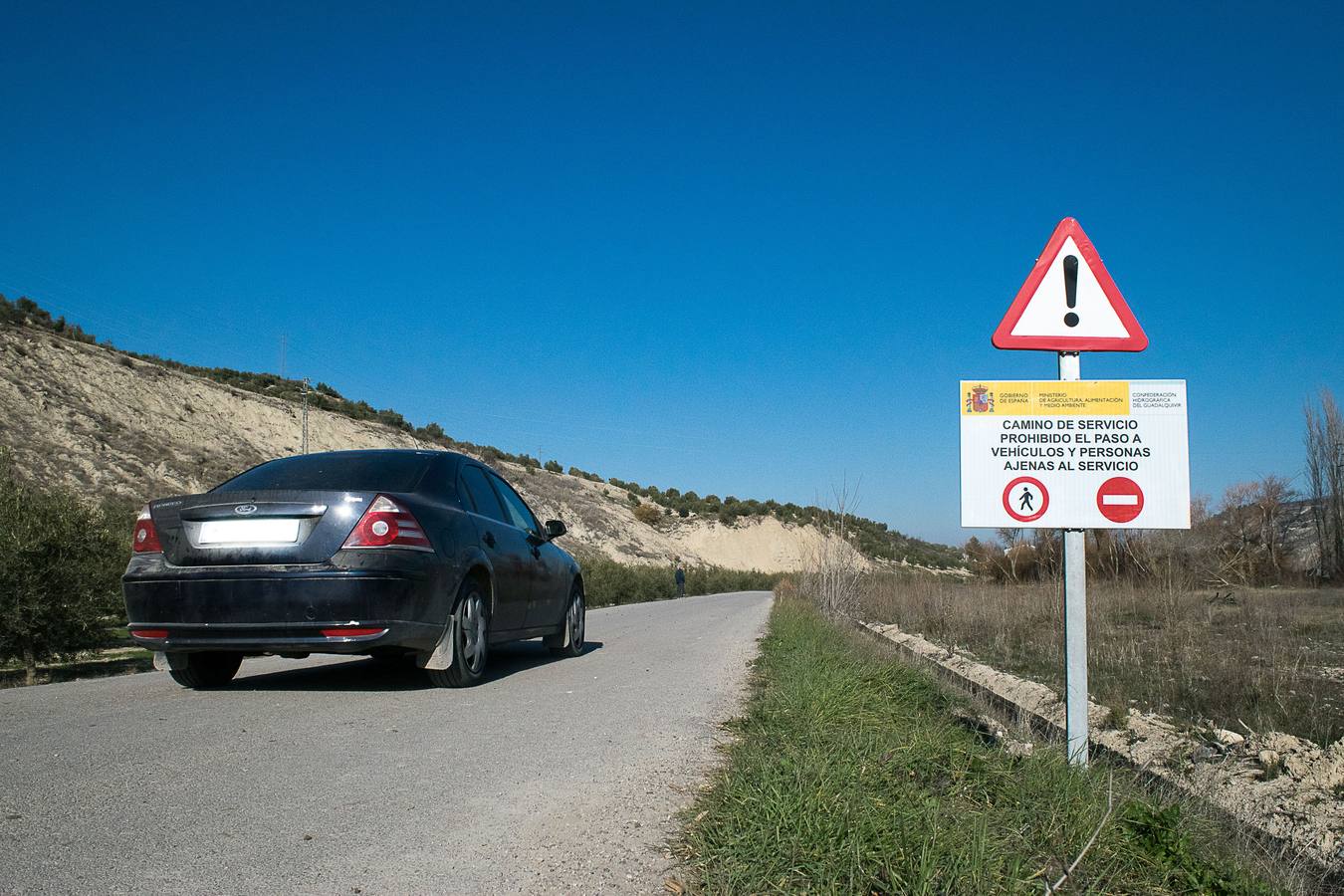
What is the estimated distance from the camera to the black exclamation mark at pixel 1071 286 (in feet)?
14.4

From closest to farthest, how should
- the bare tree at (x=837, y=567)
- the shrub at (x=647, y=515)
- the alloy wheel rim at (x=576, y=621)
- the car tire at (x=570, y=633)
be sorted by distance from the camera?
1. the car tire at (x=570, y=633)
2. the alloy wheel rim at (x=576, y=621)
3. the bare tree at (x=837, y=567)
4. the shrub at (x=647, y=515)

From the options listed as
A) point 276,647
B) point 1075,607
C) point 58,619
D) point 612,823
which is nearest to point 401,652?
point 276,647

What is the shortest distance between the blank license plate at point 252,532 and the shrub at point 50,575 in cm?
532

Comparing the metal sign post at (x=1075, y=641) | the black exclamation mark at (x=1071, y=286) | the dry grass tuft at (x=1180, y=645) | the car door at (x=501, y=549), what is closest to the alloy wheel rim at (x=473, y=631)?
the car door at (x=501, y=549)

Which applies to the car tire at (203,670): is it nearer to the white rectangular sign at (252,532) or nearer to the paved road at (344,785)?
the paved road at (344,785)

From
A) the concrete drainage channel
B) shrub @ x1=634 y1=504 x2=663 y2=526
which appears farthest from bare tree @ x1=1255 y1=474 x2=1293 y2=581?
shrub @ x1=634 y1=504 x2=663 y2=526

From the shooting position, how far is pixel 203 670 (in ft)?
20.2

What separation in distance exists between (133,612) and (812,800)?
4556mm

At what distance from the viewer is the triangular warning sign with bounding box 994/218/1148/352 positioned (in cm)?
435

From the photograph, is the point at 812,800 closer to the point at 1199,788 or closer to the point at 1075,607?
the point at 1075,607

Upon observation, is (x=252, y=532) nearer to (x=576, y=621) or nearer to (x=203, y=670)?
(x=203, y=670)

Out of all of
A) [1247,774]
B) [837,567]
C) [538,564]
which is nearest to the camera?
[1247,774]

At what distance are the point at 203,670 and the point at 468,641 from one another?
1722mm

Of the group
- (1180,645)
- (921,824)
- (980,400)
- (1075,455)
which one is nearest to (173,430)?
(1180,645)
